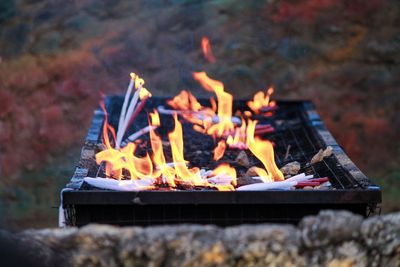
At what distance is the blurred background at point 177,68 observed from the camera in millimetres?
5574

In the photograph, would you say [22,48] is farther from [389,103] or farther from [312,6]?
[389,103]

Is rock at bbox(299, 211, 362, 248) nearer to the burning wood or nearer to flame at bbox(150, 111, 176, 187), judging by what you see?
the burning wood

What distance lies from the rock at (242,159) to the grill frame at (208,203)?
62 centimetres

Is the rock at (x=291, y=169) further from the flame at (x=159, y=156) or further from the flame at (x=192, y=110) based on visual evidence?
the flame at (x=192, y=110)

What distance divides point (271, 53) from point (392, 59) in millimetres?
828

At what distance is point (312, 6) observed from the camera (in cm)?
554

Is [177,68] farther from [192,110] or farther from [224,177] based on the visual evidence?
[224,177]

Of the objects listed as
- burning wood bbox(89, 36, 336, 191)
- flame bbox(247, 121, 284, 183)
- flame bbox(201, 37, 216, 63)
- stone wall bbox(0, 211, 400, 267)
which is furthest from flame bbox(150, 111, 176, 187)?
flame bbox(201, 37, 216, 63)

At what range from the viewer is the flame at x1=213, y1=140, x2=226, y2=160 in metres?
3.86

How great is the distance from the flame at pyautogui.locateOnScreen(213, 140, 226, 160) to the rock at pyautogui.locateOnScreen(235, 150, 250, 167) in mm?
94

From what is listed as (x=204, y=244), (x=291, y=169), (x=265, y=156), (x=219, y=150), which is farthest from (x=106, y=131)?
(x=204, y=244)

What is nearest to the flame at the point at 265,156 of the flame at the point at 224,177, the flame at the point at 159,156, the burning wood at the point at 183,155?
the burning wood at the point at 183,155

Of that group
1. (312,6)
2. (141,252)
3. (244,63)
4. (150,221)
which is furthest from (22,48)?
(141,252)

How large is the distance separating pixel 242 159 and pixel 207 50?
6.17 ft
